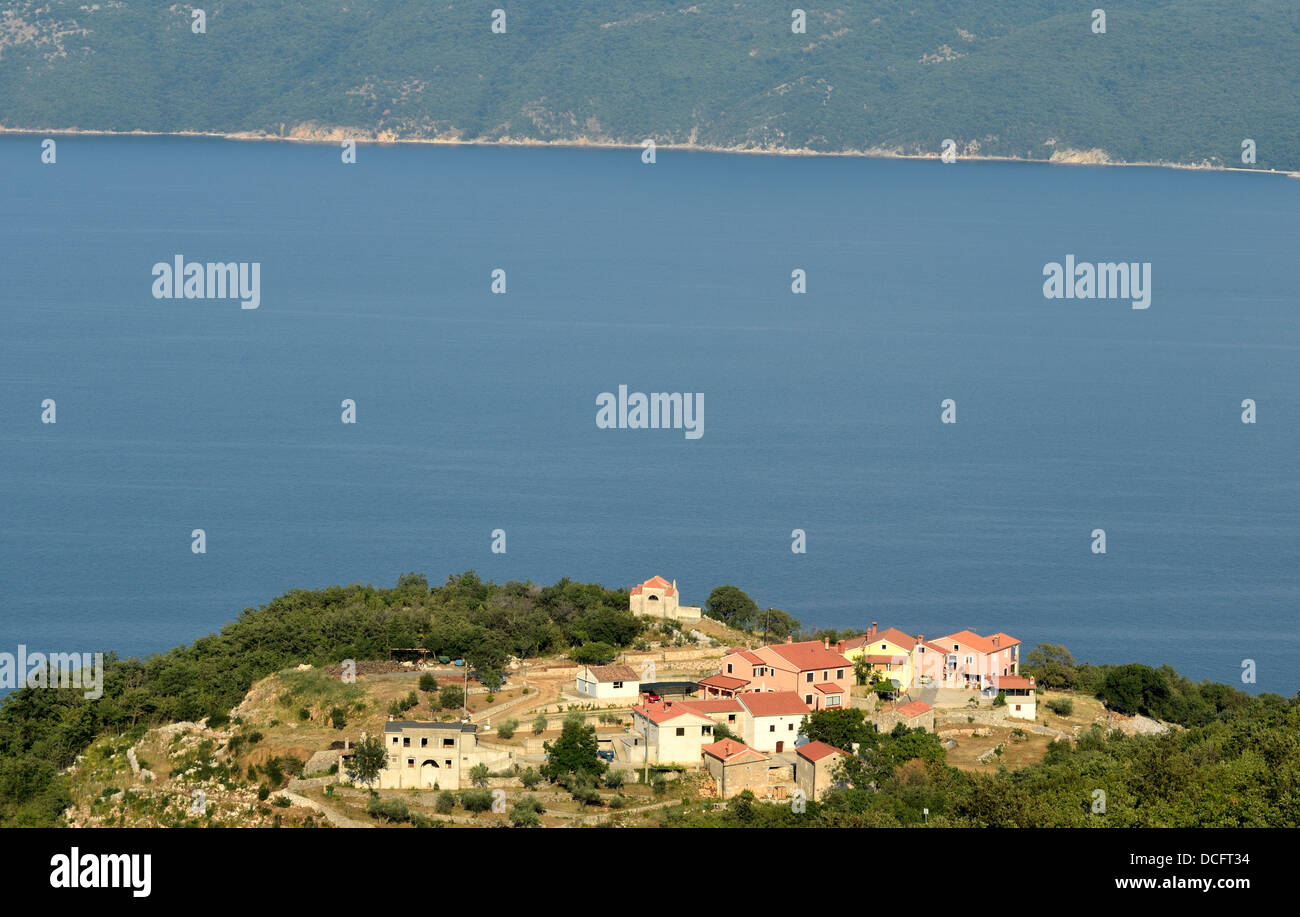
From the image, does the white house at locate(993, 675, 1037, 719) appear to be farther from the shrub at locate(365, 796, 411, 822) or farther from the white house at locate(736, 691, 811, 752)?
the shrub at locate(365, 796, 411, 822)

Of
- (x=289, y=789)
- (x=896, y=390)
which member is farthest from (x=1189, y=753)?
(x=896, y=390)

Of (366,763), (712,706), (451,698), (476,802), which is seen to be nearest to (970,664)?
(712,706)

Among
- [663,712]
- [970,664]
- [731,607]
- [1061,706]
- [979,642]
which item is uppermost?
[731,607]

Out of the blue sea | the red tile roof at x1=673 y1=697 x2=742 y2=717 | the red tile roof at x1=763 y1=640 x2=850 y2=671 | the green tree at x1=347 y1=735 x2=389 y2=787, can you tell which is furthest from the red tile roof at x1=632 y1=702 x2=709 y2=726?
the blue sea

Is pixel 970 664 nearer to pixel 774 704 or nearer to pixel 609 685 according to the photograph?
pixel 774 704
